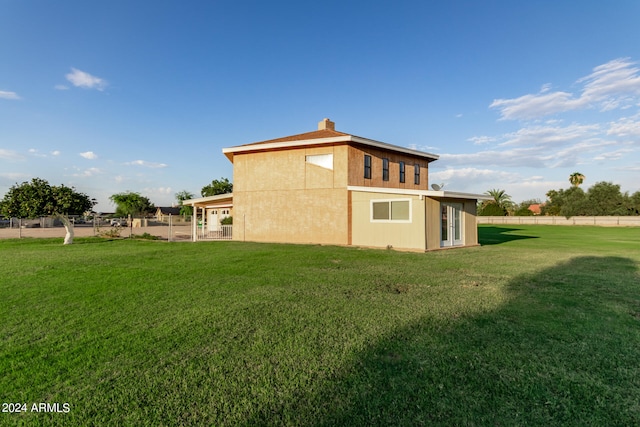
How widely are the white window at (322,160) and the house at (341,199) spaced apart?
0.18ft

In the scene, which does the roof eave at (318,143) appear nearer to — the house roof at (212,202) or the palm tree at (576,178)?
the house roof at (212,202)

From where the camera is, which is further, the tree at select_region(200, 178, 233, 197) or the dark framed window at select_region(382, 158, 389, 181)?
the tree at select_region(200, 178, 233, 197)

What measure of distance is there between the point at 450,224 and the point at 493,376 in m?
12.8

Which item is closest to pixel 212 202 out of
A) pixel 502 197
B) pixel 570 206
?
pixel 570 206

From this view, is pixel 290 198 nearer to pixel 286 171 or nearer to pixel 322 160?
pixel 286 171

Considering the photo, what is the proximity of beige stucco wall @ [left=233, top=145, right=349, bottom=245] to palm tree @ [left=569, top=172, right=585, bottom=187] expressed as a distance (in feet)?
232

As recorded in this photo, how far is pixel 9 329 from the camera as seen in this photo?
12.8ft

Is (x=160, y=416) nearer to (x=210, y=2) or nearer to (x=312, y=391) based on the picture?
(x=312, y=391)

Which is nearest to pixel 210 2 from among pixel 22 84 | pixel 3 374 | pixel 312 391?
pixel 22 84

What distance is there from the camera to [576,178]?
6231 cm

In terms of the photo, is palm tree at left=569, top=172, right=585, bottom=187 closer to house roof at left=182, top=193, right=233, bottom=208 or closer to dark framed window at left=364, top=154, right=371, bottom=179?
dark framed window at left=364, top=154, right=371, bottom=179

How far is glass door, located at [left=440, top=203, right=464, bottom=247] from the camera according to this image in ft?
46.6

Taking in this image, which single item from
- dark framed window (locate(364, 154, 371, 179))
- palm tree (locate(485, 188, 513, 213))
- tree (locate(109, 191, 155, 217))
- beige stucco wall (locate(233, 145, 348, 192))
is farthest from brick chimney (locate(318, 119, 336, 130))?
palm tree (locate(485, 188, 513, 213))

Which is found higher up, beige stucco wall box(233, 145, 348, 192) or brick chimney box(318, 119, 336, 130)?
brick chimney box(318, 119, 336, 130)
